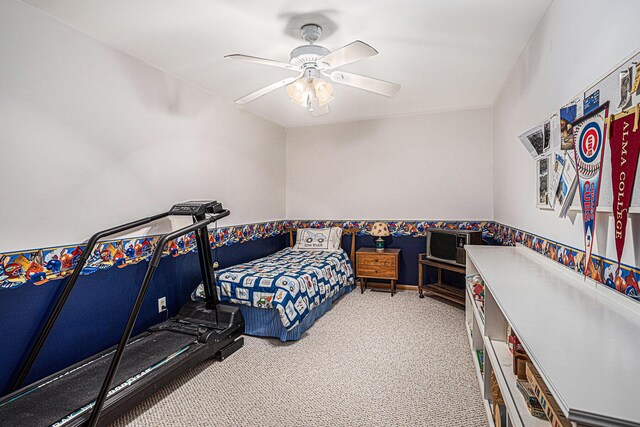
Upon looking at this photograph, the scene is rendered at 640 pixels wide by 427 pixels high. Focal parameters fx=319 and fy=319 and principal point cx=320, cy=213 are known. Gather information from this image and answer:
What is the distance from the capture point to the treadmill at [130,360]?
164cm

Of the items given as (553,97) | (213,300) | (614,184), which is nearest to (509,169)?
(553,97)

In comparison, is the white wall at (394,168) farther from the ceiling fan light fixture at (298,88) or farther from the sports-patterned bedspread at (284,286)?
the ceiling fan light fixture at (298,88)

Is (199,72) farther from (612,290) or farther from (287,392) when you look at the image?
(612,290)

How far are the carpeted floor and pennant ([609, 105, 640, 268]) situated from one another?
133cm

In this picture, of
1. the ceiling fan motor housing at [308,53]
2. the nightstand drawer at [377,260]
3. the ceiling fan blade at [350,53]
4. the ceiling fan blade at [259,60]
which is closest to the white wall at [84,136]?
the ceiling fan blade at [259,60]

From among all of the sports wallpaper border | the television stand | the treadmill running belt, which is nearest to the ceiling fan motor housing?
the sports wallpaper border

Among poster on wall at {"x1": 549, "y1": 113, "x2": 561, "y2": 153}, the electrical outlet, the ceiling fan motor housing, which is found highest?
the ceiling fan motor housing

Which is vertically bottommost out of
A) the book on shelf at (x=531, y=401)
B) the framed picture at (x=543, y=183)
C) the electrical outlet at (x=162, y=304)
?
the electrical outlet at (x=162, y=304)

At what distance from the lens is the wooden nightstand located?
423 centimetres

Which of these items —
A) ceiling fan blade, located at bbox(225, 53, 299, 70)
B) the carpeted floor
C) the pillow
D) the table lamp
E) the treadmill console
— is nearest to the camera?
the carpeted floor

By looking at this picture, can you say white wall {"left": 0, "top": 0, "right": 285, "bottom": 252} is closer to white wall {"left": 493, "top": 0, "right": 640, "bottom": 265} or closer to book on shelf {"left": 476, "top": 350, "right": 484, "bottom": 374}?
book on shelf {"left": 476, "top": 350, "right": 484, "bottom": 374}

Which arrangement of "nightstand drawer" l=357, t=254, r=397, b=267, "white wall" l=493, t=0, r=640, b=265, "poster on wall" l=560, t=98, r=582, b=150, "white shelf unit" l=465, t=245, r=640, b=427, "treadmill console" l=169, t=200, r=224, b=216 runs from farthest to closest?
1. "nightstand drawer" l=357, t=254, r=397, b=267
2. "treadmill console" l=169, t=200, r=224, b=216
3. "poster on wall" l=560, t=98, r=582, b=150
4. "white wall" l=493, t=0, r=640, b=265
5. "white shelf unit" l=465, t=245, r=640, b=427

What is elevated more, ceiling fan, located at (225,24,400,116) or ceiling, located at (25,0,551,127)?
ceiling, located at (25,0,551,127)

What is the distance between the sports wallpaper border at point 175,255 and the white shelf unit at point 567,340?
0.07m
